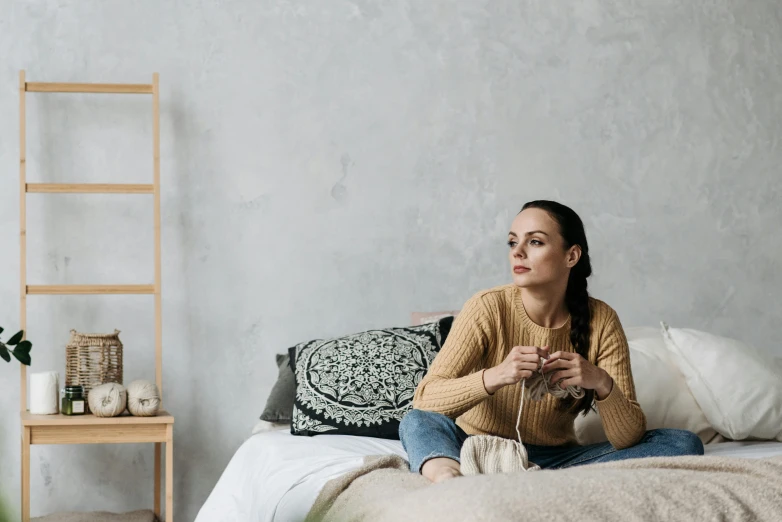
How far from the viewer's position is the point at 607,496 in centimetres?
123

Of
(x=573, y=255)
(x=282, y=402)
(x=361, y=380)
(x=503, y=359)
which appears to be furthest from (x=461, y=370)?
(x=282, y=402)

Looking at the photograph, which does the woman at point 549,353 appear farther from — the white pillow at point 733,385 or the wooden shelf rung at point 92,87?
the wooden shelf rung at point 92,87

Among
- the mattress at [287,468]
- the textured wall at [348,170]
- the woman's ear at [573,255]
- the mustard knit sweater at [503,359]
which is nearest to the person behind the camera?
the mattress at [287,468]

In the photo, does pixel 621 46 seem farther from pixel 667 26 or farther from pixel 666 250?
pixel 666 250

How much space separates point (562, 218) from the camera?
204 cm

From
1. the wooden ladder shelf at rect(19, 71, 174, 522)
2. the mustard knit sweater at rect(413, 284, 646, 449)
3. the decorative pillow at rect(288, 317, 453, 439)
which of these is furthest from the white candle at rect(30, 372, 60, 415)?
the mustard knit sweater at rect(413, 284, 646, 449)

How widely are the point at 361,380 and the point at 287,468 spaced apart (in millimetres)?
498

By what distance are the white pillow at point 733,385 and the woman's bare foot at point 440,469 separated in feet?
3.51

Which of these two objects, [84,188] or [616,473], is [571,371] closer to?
[616,473]

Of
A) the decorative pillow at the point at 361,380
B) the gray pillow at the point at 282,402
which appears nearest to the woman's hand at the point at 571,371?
the decorative pillow at the point at 361,380

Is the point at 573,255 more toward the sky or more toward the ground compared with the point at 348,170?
more toward the ground

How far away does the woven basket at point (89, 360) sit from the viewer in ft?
8.58

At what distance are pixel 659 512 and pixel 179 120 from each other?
7.23 ft

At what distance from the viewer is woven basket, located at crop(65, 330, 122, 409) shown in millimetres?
2615
